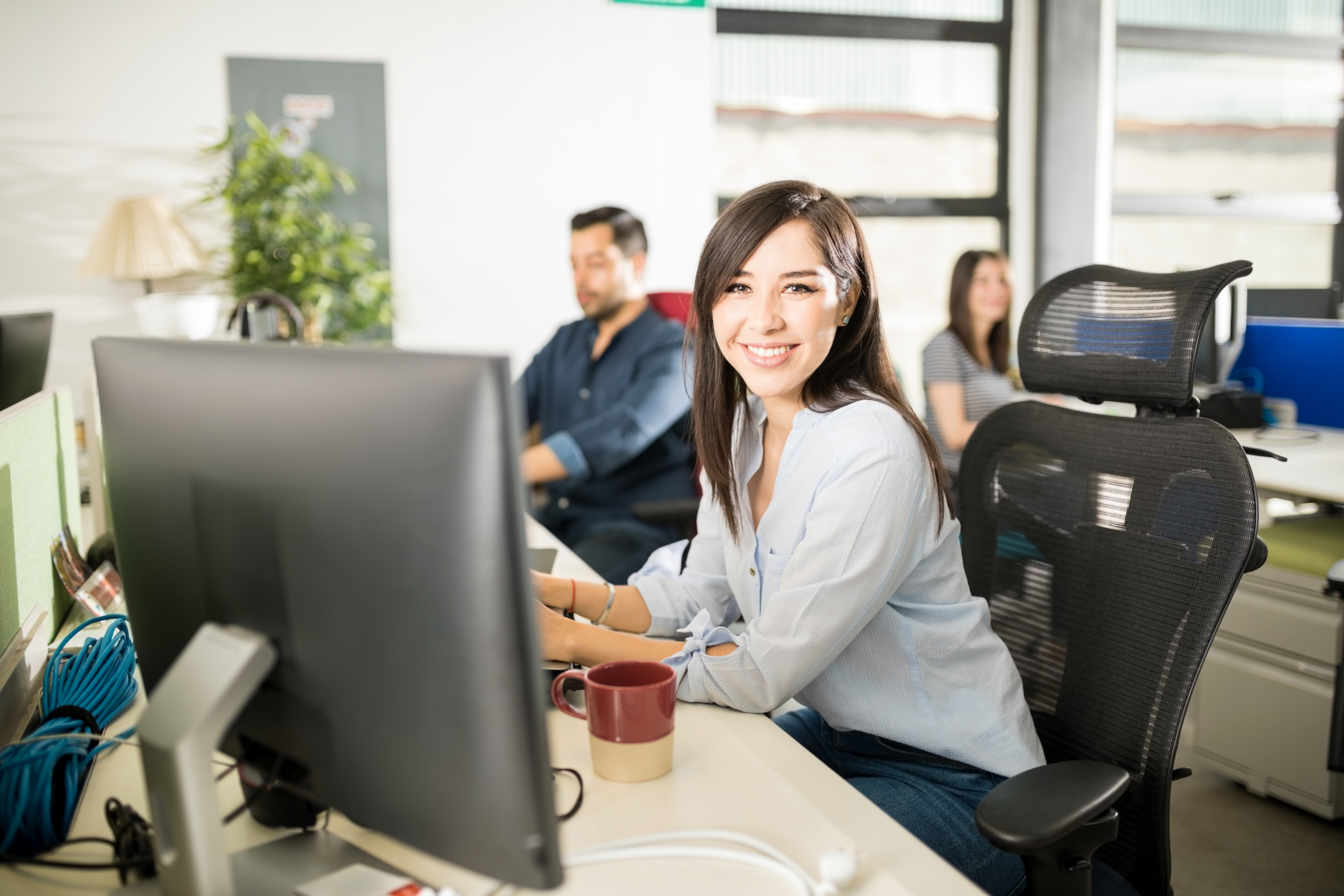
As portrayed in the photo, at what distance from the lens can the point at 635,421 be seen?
243cm

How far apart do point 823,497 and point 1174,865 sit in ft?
4.61

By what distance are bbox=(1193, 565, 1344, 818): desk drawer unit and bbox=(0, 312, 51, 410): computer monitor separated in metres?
2.32

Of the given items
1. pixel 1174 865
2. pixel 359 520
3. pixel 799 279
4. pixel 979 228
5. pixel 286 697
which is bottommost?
pixel 1174 865

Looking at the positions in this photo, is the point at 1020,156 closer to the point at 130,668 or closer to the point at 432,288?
the point at 432,288

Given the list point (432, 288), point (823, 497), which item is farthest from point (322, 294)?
point (823, 497)

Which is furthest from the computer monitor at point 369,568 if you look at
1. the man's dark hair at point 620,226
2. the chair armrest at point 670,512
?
the man's dark hair at point 620,226

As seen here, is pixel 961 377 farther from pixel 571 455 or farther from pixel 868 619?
pixel 868 619

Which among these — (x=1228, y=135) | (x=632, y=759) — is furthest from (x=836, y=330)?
(x=1228, y=135)

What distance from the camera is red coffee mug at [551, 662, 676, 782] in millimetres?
905

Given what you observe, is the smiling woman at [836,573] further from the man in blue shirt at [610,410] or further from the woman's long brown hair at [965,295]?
the woman's long brown hair at [965,295]

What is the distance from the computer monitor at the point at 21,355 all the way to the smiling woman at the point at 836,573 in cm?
88

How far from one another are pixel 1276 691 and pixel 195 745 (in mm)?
2216

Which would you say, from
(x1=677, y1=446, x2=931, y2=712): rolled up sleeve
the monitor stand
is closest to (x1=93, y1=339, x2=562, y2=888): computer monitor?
the monitor stand

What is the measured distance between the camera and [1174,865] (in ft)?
6.49
